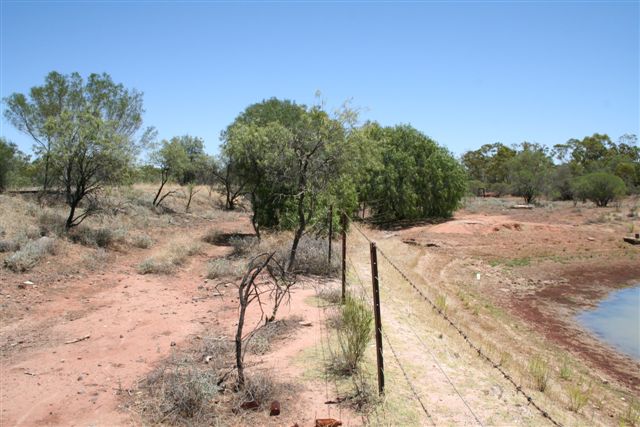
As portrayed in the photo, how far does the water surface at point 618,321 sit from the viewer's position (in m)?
11.6

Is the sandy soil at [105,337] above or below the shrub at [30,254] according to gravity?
below

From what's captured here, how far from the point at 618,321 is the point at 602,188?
3570 centimetres

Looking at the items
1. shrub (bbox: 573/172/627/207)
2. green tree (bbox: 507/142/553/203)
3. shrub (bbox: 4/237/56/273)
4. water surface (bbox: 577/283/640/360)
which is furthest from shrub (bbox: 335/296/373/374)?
green tree (bbox: 507/142/553/203)

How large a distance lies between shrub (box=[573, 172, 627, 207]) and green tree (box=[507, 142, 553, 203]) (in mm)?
7324

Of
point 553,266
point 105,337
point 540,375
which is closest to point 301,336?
point 105,337

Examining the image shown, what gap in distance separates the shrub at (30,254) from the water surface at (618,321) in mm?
14840

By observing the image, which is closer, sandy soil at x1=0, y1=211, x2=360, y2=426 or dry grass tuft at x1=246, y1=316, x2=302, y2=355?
sandy soil at x1=0, y1=211, x2=360, y2=426

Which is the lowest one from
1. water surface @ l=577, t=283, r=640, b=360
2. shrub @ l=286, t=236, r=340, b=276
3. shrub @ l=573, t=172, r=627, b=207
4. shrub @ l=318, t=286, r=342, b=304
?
water surface @ l=577, t=283, r=640, b=360

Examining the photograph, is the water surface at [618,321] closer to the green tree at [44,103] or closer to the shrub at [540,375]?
the shrub at [540,375]

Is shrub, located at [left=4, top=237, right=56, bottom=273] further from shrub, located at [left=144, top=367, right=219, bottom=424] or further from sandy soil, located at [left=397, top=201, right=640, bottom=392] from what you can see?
sandy soil, located at [left=397, top=201, right=640, bottom=392]

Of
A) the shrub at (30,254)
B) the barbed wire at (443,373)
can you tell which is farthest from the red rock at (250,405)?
the shrub at (30,254)

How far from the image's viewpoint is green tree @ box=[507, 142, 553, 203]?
174 feet

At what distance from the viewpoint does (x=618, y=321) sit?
44.0ft

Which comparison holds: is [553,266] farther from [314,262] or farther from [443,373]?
[443,373]
